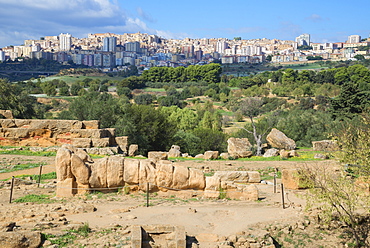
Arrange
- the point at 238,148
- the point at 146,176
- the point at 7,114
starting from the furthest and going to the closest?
the point at 7,114
the point at 238,148
the point at 146,176

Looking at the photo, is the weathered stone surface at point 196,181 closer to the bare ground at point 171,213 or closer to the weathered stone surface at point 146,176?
the bare ground at point 171,213

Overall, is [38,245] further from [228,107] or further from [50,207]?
[228,107]

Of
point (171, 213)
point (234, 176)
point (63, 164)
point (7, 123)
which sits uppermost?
point (7, 123)

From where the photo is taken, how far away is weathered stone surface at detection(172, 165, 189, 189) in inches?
643

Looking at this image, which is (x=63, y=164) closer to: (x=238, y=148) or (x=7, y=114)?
(x=238, y=148)

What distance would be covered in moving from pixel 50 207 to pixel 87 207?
1.27 m

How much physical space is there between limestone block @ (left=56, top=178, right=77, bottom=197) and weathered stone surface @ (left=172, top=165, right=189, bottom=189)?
390cm

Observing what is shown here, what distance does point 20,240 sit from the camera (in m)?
10.5

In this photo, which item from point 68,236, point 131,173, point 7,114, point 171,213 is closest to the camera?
point 68,236

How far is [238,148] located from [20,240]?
2123 centimetres

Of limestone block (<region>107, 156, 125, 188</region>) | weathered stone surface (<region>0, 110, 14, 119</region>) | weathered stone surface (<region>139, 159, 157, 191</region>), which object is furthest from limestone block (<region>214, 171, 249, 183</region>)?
weathered stone surface (<region>0, 110, 14, 119</region>)

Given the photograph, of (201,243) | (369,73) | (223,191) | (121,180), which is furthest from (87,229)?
(369,73)

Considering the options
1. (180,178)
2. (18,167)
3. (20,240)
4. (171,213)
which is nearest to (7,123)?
(18,167)

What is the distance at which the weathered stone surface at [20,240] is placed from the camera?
10.4 m
